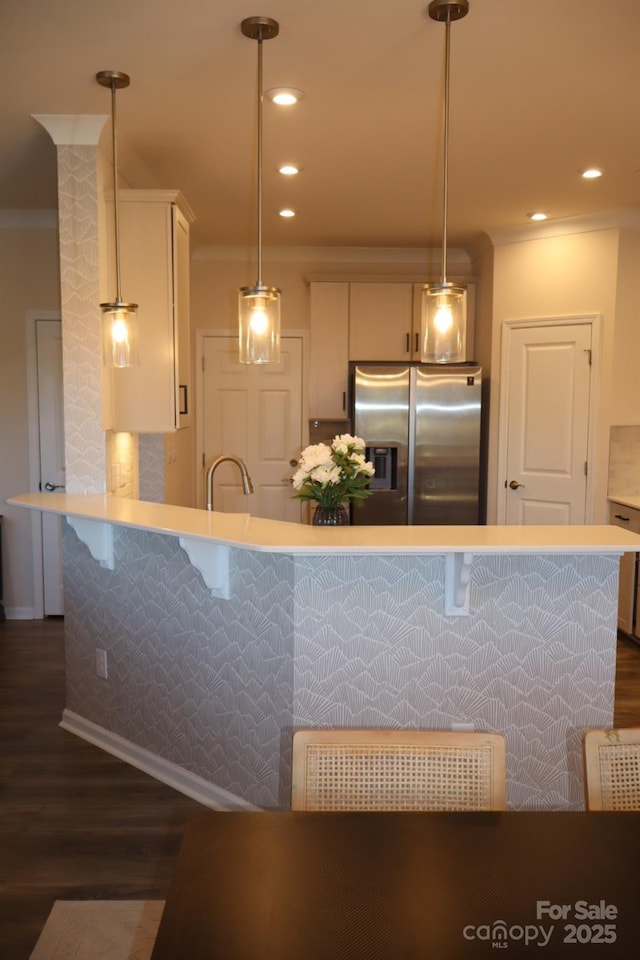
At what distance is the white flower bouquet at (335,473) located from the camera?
256 centimetres

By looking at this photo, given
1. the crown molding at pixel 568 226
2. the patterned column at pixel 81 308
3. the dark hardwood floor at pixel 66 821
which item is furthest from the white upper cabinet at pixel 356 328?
the dark hardwood floor at pixel 66 821

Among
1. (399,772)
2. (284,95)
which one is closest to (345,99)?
(284,95)

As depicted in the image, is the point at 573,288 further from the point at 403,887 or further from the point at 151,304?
the point at 403,887

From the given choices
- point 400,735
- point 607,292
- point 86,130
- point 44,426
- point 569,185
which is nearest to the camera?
point 400,735

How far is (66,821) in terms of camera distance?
2744 mm

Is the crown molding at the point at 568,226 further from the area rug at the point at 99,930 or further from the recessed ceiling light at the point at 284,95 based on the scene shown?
the area rug at the point at 99,930

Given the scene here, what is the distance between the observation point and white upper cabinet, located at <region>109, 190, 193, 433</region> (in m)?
3.43

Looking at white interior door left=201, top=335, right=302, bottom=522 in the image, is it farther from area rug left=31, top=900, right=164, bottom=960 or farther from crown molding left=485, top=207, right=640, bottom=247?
area rug left=31, top=900, right=164, bottom=960

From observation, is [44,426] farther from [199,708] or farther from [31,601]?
[199,708]

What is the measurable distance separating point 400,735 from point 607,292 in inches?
158

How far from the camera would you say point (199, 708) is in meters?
2.86

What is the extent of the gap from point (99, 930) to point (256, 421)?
167 inches

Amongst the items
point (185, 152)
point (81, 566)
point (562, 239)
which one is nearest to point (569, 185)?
point (562, 239)

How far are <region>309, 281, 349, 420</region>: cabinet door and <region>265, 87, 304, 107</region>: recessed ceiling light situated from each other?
2.80 metres
